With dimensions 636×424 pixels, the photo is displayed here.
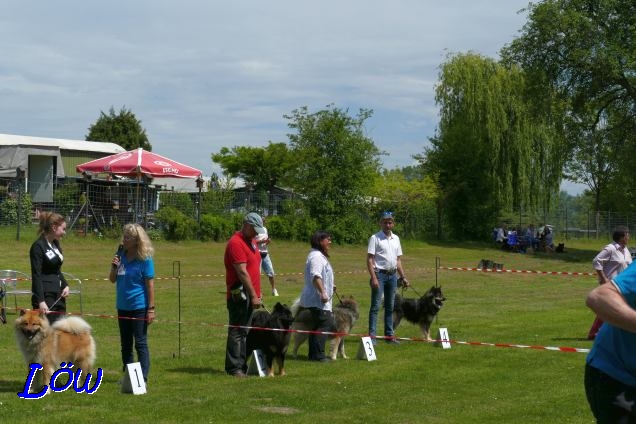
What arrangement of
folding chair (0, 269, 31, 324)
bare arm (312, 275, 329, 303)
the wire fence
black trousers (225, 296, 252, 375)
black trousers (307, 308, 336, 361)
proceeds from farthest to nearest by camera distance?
1. the wire fence
2. folding chair (0, 269, 31, 324)
3. black trousers (307, 308, 336, 361)
4. bare arm (312, 275, 329, 303)
5. black trousers (225, 296, 252, 375)

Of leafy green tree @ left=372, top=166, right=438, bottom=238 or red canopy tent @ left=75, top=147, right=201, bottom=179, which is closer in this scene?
red canopy tent @ left=75, top=147, right=201, bottom=179

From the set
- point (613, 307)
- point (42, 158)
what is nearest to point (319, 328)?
point (613, 307)

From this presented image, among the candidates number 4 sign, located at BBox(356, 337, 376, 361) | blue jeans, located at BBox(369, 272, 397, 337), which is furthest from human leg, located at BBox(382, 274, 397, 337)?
number 4 sign, located at BBox(356, 337, 376, 361)

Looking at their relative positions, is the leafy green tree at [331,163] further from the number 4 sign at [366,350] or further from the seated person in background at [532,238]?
the number 4 sign at [366,350]

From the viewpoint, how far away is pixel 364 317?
48.8ft

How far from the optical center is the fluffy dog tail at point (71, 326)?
8141 mm

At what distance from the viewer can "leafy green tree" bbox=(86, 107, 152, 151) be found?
58.3 metres

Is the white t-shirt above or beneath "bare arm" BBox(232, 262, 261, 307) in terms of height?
above

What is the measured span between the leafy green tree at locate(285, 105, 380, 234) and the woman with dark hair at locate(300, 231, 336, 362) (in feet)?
73.1

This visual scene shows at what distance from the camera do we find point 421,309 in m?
12.3

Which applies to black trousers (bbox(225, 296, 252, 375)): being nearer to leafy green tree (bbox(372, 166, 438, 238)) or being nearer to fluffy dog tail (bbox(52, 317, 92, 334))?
fluffy dog tail (bbox(52, 317, 92, 334))

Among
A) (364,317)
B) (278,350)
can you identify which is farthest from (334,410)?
(364,317)

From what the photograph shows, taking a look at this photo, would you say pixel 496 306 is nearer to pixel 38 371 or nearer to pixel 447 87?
pixel 38 371

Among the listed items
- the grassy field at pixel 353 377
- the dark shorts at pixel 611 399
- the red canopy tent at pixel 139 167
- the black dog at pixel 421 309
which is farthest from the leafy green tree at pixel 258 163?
the dark shorts at pixel 611 399
